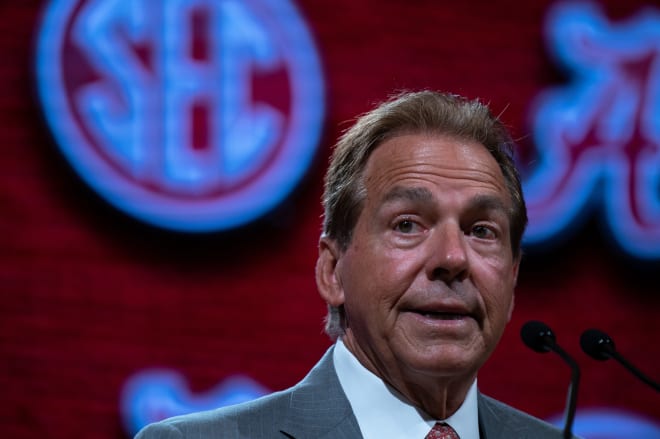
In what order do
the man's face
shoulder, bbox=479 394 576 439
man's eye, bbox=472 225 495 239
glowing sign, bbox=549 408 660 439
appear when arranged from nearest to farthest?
the man's face, man's eye, bbox=472 225 495 239, shoulder, bbox=479 394 576 439, glowing sign, bbox=549 408 660 439

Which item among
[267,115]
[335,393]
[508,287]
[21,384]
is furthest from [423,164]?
[21,384]

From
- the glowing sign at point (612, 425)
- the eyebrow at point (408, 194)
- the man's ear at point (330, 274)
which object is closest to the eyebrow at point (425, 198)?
the eyebrow at point (408, 194)

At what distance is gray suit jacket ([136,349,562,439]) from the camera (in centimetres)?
190

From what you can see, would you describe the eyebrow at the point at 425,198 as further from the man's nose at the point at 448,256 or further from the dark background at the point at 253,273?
the dark background at the point at 253,273

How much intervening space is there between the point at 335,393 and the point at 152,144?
5.95ft

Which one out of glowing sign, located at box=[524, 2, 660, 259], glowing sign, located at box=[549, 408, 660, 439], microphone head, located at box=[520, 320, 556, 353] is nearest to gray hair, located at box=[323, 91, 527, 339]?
microphone head, located at box=[520, 320, 556, 353]

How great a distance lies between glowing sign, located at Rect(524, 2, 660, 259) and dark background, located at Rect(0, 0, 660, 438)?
0.22ft

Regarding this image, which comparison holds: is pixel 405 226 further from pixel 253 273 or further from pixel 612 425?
pixel 612 425

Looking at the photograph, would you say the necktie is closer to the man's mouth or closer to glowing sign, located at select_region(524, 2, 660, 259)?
the man's mouth

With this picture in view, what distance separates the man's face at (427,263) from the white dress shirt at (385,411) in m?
0.03

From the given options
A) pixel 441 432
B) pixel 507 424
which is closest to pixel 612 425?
pixel 507 424

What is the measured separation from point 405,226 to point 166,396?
6.07 feet

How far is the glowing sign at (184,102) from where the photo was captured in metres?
3.55

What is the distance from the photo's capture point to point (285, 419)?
1.95 metres
